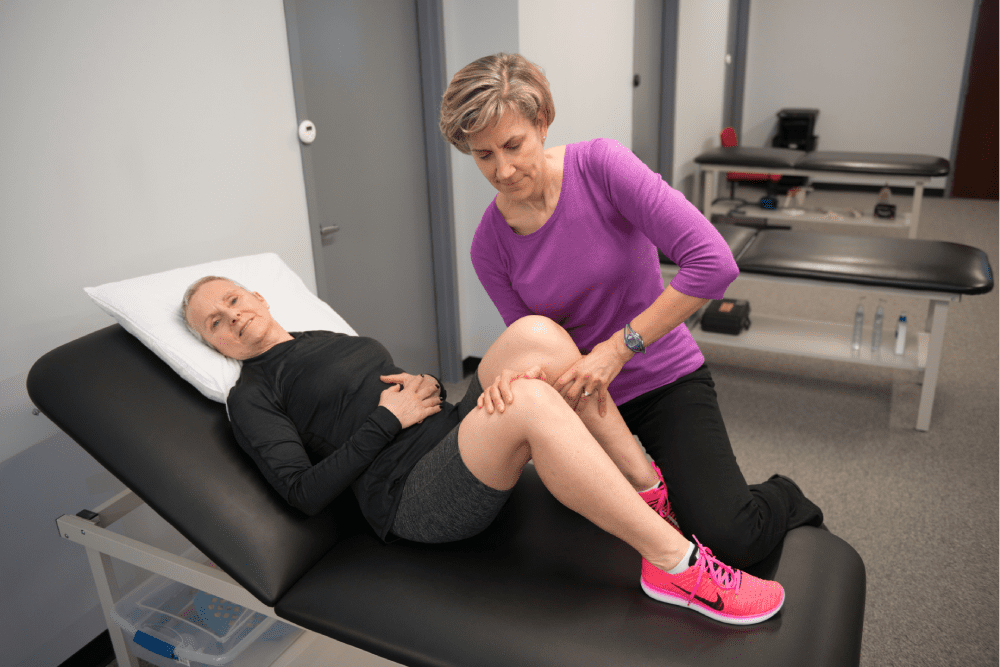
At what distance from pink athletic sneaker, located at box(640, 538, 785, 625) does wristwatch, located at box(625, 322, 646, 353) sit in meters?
0.39

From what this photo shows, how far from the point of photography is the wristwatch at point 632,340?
4.39ft

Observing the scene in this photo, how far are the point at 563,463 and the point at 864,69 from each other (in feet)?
20.9

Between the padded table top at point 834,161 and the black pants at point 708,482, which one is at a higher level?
the padded table top at point 834,161

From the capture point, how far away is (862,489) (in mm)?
2168

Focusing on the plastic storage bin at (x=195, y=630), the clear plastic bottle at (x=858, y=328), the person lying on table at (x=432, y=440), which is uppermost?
the person lying on table at (x=432, y=440)

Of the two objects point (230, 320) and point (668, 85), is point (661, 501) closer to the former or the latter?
point (230, 320)

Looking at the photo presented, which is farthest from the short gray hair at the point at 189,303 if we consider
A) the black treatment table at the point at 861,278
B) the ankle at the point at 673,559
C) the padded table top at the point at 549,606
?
the black treatment table at the point at 861,278

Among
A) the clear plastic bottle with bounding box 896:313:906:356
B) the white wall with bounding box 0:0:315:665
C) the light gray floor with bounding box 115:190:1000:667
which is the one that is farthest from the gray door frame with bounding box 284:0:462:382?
the clear plastic bottle with bounding box 896:313:906:356

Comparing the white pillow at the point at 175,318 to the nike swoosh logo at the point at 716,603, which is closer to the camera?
the nike swoosh logo at the point at 716,603

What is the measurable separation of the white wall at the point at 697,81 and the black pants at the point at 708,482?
3599 millimetres

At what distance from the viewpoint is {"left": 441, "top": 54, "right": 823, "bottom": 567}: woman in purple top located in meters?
1.27

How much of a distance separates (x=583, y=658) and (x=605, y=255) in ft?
2.42

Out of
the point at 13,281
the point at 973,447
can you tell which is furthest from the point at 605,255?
the point at 973,447

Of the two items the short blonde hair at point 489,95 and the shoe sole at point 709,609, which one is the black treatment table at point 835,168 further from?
the shoe sole at point 709,609
